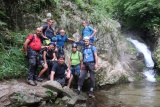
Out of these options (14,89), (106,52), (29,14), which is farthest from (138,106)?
(29,14)

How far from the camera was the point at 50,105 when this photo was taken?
25.6 ft

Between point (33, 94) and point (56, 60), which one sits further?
point (56, 60)

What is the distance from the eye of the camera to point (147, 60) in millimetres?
17125

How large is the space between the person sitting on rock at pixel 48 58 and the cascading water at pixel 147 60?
697cm

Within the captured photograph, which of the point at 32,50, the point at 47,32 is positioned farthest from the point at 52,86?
the point at 47,32

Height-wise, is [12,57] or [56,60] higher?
[12,57]

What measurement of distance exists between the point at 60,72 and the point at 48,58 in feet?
2.40

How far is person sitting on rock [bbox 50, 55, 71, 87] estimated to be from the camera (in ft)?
29.7

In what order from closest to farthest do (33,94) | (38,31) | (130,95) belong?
(33,94)
(38,31)
(130,95)

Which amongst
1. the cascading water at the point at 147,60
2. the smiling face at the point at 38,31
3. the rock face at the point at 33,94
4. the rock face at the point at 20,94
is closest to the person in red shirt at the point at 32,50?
the smiling face at the point at 38,31

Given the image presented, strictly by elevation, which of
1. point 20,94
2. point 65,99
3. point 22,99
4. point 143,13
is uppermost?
point 143,13

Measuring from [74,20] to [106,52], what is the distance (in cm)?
249

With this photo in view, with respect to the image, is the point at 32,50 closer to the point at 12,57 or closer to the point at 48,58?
the point at 48,58

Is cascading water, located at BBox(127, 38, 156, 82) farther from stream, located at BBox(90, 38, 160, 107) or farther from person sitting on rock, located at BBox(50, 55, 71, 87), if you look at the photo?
person sitting on rock, located at BBox(50, 55, 71, 87)
